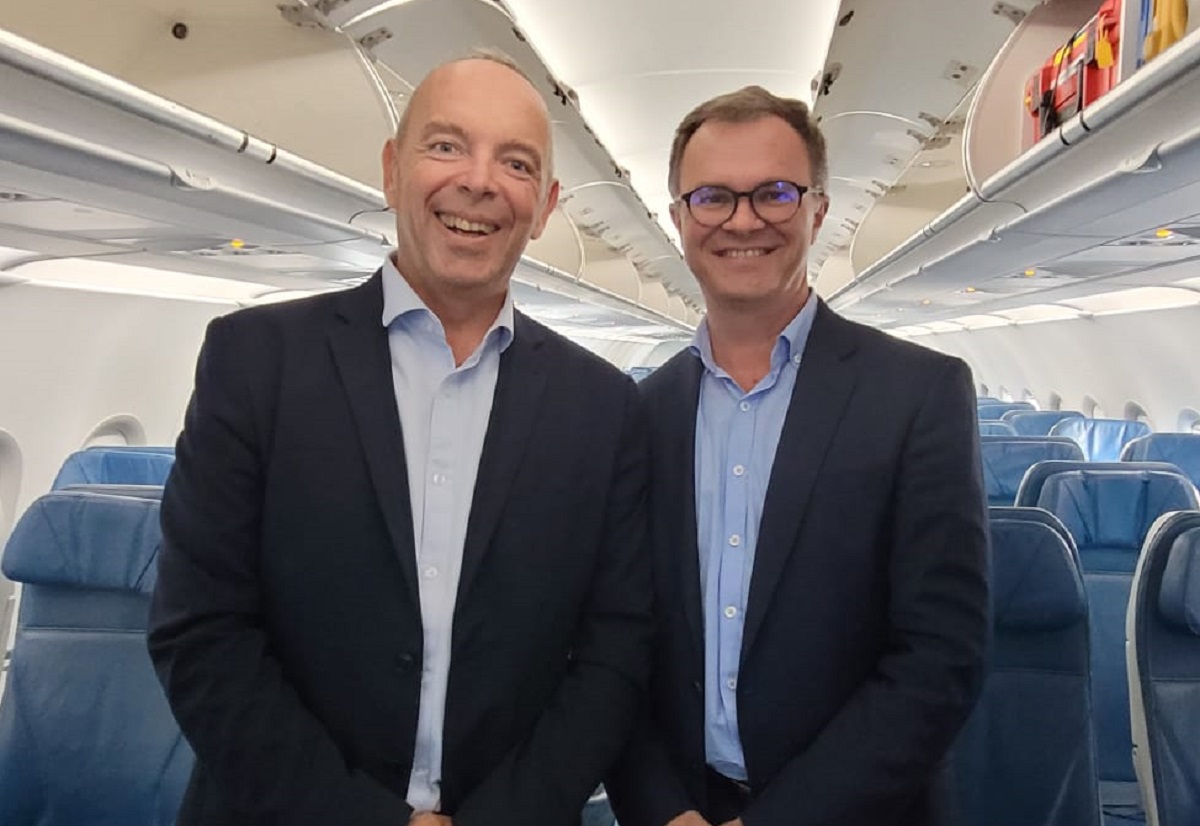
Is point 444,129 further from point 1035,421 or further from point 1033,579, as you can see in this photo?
point 1035,421

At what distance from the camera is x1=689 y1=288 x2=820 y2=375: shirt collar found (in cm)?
183

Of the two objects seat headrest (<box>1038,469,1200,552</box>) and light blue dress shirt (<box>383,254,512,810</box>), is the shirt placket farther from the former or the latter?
seat headrest (<box>1038,469,1200,552</box>)

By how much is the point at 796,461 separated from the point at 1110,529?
2355 mm

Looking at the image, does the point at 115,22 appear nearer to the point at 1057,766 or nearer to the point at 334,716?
the point at 334,716

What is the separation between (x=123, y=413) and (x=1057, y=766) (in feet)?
16.6

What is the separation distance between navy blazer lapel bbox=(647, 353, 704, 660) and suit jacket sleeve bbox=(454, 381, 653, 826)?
0.06 metres

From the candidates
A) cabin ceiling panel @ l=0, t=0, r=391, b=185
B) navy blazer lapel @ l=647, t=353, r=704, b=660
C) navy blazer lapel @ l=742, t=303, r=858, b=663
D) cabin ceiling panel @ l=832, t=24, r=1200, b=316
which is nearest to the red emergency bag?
cabin ceiling panel @ l=832, t=24, r=1200, b=316

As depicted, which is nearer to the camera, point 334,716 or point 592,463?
point 334,716

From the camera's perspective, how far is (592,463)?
1.65m

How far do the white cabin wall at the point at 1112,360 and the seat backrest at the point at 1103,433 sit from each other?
2.37ft

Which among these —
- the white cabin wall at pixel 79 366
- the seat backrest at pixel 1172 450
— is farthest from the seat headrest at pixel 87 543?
the seat backrest at pixel 1172 450

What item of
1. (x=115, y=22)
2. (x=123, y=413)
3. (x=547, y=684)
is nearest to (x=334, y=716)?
(x=547, y=684)

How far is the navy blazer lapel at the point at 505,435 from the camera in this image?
1530mm

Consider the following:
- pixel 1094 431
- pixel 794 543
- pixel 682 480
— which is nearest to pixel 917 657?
pixel 794 543
